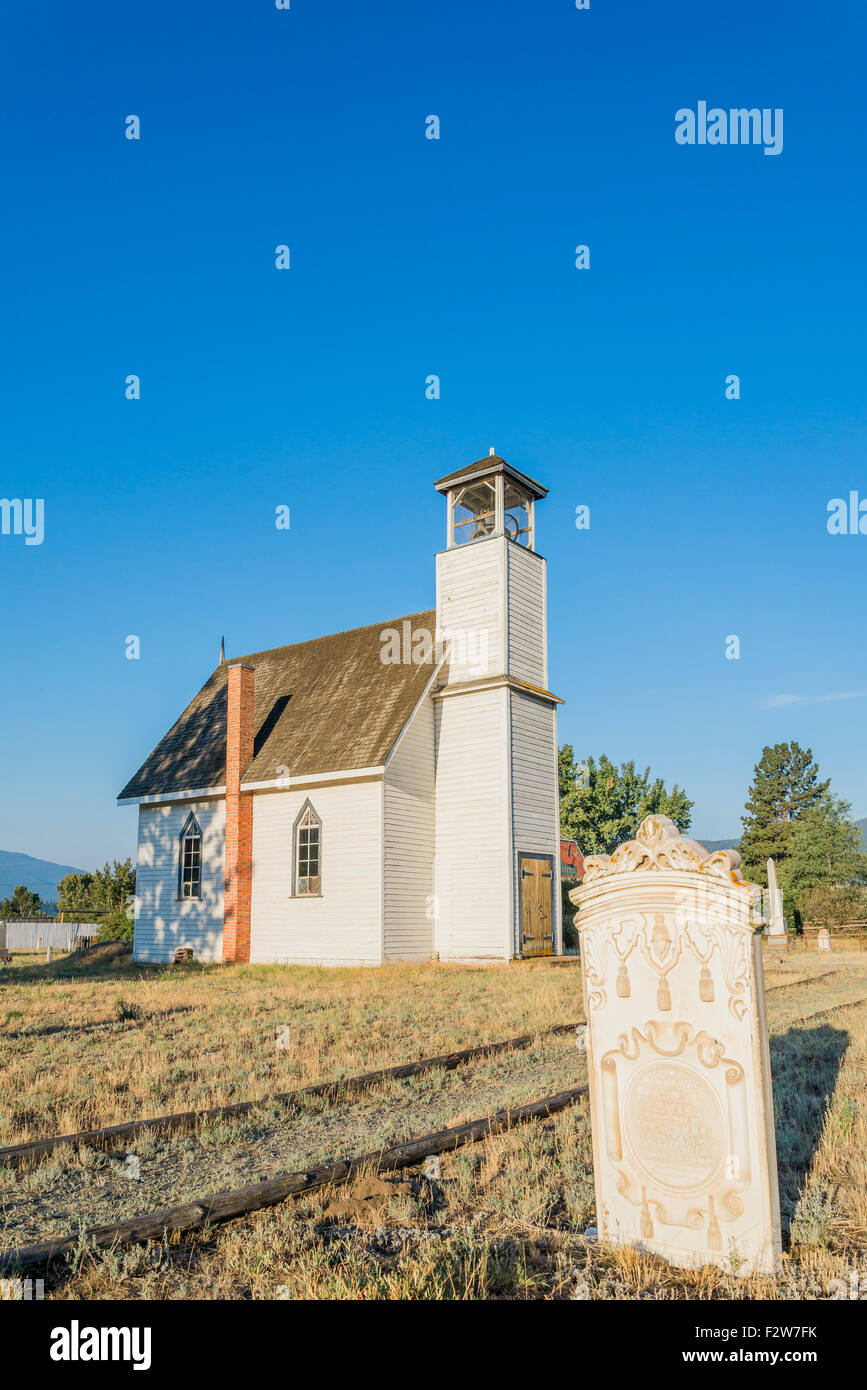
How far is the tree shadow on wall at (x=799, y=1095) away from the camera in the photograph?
228 inches

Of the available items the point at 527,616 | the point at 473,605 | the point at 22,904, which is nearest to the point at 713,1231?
the point at 473,605

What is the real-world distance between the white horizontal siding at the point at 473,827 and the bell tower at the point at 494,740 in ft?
0.09

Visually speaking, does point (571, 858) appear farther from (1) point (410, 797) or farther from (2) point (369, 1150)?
(2) point (369, 1150)

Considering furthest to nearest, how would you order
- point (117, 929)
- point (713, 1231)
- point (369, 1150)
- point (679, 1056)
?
point (117, 929), point (369, 1150), point (679, 1056), point (713, 1231)

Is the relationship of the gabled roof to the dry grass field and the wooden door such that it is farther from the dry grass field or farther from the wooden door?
the dry grass field

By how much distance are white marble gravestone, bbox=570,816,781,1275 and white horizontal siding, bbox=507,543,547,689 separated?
19.3 meters

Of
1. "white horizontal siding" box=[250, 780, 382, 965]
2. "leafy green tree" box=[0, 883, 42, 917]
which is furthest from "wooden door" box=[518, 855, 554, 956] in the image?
"leafy green tree" box=[0, 883, 42, 917]

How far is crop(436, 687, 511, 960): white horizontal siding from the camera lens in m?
23.3

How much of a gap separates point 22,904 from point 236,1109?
217 ft

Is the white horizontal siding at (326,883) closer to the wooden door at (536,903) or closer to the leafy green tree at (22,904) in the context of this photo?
the wooden door at (536,903)

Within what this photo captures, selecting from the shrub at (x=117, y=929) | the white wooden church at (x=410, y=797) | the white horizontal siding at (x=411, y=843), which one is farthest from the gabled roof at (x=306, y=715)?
the shrub at (x=117, y=929)

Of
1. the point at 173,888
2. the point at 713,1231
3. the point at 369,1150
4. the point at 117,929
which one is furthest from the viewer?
the point at 117,929

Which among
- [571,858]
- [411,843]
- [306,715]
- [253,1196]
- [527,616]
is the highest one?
[527,616]

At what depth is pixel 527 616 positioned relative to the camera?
25.4 m
